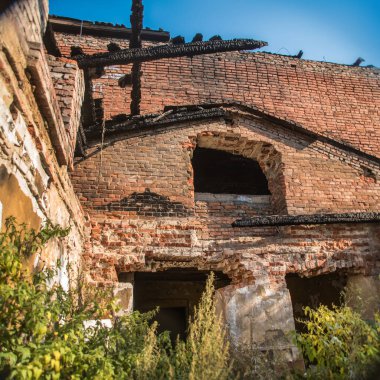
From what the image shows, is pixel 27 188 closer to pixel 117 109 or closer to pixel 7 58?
pixel 7 58

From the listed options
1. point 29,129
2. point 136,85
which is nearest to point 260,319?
point 29,129

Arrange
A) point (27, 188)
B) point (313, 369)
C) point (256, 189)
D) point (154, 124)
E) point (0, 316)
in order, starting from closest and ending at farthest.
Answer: point (0, 316) → point (27, 188) → point (313, 369) → point (154, 124) → point (256, 189)

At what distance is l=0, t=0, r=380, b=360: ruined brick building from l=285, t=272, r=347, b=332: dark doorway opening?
0.10ft

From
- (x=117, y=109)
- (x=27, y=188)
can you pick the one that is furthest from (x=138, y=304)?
(x=27, y=188)

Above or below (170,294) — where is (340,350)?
below

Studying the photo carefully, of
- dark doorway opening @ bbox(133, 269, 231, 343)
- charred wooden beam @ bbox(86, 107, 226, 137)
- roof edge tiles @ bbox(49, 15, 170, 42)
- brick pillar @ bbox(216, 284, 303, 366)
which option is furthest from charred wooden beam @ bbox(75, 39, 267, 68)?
roof edge tiles @ bbox(49, 15, 170, 42)

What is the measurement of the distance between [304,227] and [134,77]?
4093mm

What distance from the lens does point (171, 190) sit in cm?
600

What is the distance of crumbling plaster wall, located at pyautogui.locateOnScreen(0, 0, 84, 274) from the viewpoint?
2473mm

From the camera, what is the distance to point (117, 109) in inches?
349

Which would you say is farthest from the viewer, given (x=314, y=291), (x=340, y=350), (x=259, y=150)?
(x=314, y=291)

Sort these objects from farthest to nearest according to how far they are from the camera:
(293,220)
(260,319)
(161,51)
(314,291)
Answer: (314,291) < (293,220) < (260,319) < (161,51)

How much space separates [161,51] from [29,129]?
8.28ft

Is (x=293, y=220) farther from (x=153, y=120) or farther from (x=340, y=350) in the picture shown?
(x=153, y=120)
